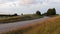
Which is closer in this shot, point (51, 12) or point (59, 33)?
point (59, 33)

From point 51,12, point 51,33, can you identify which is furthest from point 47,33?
point 51,12

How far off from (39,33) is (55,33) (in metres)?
1.37

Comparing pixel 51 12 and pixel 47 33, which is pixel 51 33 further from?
pixel 51 12

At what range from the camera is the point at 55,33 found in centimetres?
1462

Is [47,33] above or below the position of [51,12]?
above

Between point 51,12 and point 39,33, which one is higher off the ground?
point 39,33

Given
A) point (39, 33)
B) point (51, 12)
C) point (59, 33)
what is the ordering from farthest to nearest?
point (51, 12), point (39, 33), point (59, 33)

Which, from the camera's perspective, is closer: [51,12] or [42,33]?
[42,33]

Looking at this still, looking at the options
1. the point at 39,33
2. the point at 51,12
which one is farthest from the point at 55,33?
the point at 51,12

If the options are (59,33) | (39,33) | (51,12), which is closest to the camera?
(59,33)

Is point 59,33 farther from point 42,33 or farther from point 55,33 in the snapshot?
point 42,33

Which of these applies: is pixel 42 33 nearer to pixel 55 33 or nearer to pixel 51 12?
pixel 55 33

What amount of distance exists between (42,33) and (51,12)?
11139cm

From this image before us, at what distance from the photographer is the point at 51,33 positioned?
48.6 feet
